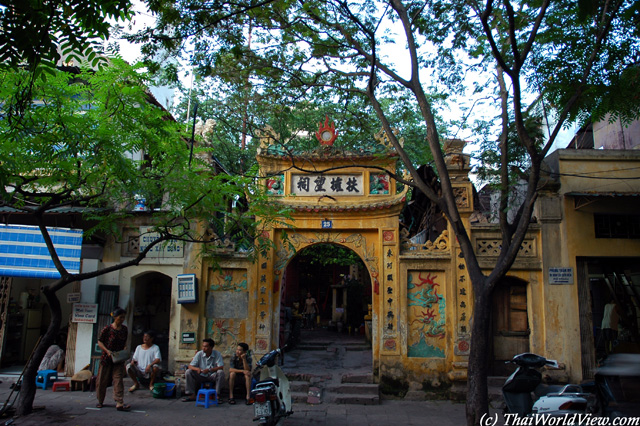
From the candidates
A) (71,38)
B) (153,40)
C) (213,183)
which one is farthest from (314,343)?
(71,38)

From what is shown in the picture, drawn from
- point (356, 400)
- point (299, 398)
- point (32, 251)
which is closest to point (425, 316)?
point (356, 400)

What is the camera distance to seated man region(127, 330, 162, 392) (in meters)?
9.20

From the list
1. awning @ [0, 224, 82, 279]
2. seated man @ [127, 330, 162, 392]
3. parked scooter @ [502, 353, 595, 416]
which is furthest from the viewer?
awning @ [0, 224, 82, 279]

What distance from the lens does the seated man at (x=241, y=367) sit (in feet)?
28.4

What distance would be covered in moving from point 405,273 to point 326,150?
3161mm

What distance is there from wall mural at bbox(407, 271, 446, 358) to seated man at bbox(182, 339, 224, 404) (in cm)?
383

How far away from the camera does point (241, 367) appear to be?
8789mm

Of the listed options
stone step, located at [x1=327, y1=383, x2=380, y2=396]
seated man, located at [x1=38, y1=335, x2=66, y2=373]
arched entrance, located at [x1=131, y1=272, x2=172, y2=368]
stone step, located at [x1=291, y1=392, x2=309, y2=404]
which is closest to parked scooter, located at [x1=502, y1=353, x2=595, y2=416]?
stone step, located at [x1=327, y1=383, x2=380, y2=396]

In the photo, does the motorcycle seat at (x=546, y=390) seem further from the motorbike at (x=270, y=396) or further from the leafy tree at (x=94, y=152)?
the leafy tree at (x=94, y=152)

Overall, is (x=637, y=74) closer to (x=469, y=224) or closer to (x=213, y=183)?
(x=469, y=224)

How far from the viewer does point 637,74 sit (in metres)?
6.69

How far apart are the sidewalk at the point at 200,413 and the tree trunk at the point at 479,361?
160cm

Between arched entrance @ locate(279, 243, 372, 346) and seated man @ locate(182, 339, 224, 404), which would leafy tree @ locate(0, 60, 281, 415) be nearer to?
seated man @ locate(182, 339, 224, 404)

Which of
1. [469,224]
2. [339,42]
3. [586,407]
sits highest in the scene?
[339,42]
